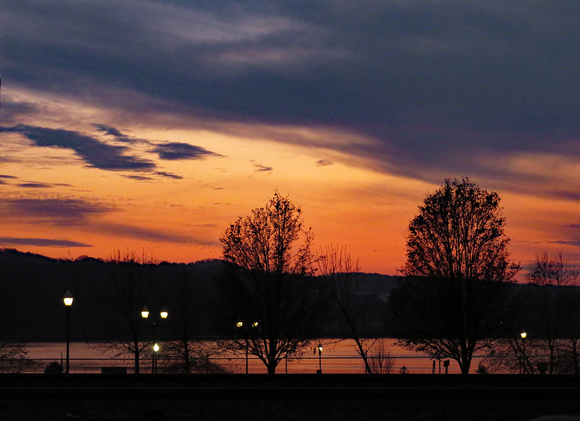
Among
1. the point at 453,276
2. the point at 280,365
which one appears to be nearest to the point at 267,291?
the point at 453,276

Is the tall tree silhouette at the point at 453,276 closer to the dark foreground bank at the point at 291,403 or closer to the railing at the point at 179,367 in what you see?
the railing at the point at 179,367

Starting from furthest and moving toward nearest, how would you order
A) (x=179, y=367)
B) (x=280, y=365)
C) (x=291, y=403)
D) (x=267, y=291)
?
1. (x=280, y=365)
2. (x=179, y=367)
3. (x=267, y=291)
4. (x=291, y=403)

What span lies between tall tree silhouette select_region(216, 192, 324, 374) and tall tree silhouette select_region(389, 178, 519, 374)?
5681 millimetres

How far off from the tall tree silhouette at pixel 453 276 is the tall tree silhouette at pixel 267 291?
5681 mm

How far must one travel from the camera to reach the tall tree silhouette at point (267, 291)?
38500mm

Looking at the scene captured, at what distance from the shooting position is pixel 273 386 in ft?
76.6

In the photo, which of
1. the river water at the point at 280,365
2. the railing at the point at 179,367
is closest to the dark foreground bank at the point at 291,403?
the railing at the point at 179,367

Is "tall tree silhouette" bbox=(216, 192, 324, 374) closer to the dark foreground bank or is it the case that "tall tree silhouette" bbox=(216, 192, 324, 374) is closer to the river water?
the river water

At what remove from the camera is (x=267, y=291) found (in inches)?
1538

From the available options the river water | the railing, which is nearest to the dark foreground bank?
the railing

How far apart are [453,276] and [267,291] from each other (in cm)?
1096

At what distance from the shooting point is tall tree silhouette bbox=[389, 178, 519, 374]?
3872 cm

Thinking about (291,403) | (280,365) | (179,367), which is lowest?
(280,365)

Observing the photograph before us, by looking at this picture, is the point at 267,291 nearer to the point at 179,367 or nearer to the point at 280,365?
the point at 179,367
